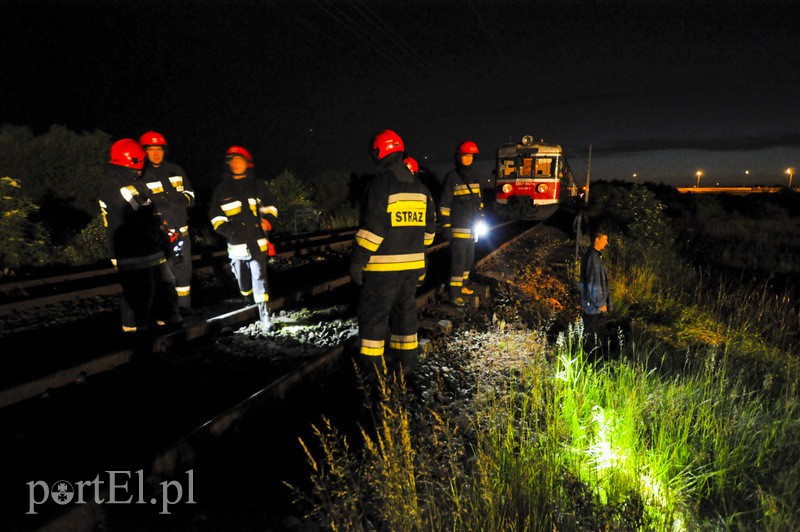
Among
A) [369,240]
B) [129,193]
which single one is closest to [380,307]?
[369,240]

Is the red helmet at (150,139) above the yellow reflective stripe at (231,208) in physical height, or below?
above

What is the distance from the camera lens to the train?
18.5m

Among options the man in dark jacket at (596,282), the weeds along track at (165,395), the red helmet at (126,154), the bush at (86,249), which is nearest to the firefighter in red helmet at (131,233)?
the red helmet at (126,154)

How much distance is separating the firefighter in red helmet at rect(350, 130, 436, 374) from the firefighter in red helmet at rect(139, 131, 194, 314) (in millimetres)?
3226

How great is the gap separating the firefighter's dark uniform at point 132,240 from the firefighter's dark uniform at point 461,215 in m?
3.83

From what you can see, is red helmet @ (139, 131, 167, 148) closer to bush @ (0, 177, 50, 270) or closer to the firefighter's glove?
the firefighter's glove

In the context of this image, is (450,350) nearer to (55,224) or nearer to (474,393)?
(474,393)

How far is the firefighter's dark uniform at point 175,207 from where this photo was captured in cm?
619

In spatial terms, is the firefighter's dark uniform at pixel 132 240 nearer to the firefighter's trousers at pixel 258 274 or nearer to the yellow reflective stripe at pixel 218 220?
the yellow reflective stripe at pixel 218 220

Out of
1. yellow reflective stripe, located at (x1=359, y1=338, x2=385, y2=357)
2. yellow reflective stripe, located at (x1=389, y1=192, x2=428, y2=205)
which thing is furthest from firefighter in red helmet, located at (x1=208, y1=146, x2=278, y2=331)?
yellow reflective stripe, located at (x1=389, y1=192, x2=428, y2=205)

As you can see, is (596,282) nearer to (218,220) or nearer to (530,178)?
(218,220)

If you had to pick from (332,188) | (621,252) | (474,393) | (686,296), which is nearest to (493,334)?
(474,393)

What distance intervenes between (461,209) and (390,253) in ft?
9.43

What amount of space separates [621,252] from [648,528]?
10.5 meters
